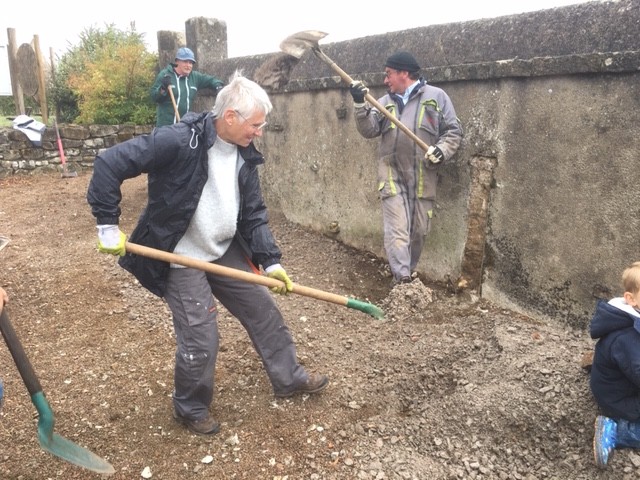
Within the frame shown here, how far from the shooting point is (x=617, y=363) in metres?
2.67

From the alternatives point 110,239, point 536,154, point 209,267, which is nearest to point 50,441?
point 110,239

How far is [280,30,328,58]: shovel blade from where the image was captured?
16.7 feet

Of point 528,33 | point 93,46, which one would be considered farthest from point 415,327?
point 93,46

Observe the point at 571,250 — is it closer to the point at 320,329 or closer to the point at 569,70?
the point at 569,70

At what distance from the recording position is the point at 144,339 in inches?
170

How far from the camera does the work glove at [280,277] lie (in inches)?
123

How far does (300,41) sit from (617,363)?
3.86 meters

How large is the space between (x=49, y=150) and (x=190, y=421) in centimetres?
923

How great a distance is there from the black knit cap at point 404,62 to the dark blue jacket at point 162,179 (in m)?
2.11

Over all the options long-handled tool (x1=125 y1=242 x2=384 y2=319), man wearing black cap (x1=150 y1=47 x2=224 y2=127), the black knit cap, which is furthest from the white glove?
man wearing black cap (x1=150 y1=47 x2=224 y2=127)

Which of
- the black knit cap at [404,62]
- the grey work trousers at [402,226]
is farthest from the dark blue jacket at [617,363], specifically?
the black knit cap at [404,62]

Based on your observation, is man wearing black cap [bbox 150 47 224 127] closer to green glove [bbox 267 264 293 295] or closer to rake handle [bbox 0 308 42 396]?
green glove [bbox 267 264 293 295]

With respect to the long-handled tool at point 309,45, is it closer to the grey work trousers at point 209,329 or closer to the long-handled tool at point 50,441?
the grey work trousers at point 209,329

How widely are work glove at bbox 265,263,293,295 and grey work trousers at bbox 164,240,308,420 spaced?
12cm
